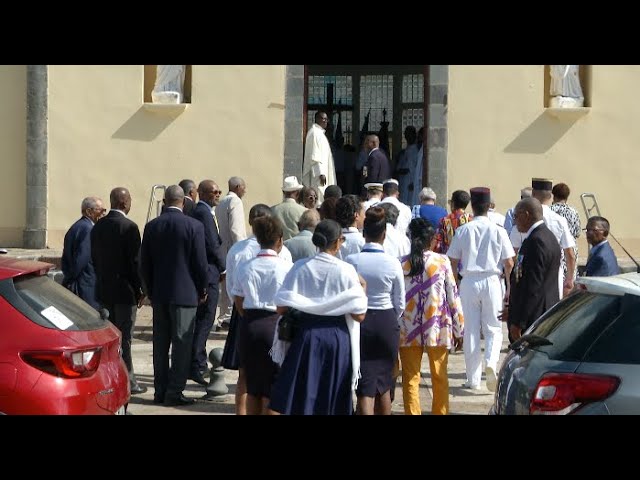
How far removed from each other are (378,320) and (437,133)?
427 inches

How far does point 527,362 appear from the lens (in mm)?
6191

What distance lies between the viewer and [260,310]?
824 cm

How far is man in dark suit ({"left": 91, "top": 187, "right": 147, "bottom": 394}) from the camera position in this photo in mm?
10312

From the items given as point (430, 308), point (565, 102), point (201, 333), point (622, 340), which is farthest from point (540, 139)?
point (622, 340)

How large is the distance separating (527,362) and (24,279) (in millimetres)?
2960

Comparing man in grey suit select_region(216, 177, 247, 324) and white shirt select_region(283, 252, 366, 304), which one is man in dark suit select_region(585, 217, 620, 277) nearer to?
white shirt select_region(283, 252, 366, 304)

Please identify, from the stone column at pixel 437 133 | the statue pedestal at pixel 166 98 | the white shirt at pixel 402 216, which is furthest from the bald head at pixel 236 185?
the stone column at pixel 437 133

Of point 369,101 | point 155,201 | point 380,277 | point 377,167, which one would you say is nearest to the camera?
point 380,277

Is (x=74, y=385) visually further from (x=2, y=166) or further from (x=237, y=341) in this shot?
(x=2, y=166)

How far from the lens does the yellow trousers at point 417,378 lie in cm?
878

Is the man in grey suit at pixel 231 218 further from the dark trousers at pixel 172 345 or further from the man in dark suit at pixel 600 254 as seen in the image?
the man in dark suit at pixel 600 254

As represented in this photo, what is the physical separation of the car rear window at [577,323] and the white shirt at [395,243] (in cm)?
A: 403

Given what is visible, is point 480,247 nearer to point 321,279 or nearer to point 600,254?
point 600,254
